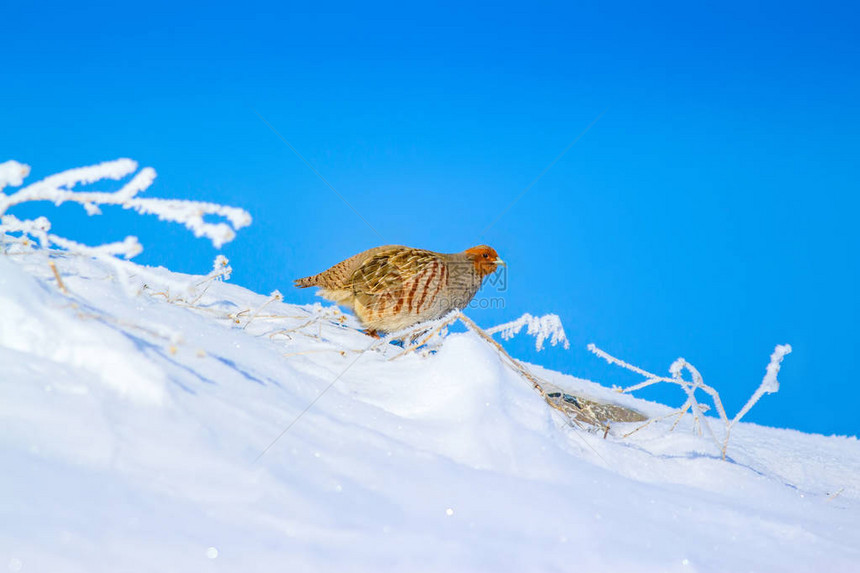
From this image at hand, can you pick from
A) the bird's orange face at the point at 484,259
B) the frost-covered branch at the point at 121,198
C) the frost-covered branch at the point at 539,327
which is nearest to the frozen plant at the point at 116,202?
the frost-covered branch at the point at 121,198

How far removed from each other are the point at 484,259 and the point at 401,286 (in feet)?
4.15

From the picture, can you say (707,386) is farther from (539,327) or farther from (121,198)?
(121,198)

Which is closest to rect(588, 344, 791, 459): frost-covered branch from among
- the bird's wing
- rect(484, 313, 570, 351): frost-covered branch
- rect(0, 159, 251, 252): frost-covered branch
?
rect(484, 313, 570, 351): frost-covered branch

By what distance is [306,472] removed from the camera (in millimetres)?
1208

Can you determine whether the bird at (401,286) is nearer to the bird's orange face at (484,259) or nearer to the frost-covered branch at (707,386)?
the bird's orange face at (484,259)

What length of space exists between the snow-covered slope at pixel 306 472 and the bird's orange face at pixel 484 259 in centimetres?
398

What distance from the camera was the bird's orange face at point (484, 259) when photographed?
19.7ft

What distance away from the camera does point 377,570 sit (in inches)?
40.3

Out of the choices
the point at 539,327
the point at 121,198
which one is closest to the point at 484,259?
the point at 539,327

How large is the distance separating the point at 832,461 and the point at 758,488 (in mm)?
2061

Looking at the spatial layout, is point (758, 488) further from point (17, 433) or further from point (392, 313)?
point (392, 313)

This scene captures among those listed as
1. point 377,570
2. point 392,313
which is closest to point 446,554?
point 377,570

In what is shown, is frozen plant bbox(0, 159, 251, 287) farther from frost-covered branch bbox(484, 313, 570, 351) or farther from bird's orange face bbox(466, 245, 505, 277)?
bird's orange face bbox(466, 245, 505, 277)

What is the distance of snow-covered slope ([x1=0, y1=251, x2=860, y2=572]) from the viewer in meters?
→ 0.97
